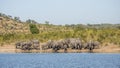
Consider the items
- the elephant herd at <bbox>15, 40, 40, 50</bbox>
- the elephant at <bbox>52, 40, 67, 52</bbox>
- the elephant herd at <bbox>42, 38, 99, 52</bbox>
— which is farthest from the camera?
the elephant herd at <bbox>15, 40, 40, 50</bbox>

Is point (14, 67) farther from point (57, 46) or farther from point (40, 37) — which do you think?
point (40, 37)

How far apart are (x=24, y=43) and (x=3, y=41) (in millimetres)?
26036

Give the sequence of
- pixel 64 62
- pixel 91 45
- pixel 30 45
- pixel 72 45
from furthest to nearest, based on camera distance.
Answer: pixel 30 45
pixel 72 45
pixel 91 45
pixel 64 62

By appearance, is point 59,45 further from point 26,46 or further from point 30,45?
point 26,46

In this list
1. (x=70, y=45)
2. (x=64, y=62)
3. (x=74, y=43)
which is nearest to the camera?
(x=64, y=62)

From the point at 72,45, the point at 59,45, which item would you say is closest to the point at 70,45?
the point at 72,45

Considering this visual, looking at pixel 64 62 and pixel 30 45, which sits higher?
pixel 64 62

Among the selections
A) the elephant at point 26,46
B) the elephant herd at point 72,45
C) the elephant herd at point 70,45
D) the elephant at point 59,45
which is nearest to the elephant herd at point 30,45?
the elephant at point 26,46

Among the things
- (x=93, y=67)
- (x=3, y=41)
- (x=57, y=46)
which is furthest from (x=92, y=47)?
(x=93, y=67)

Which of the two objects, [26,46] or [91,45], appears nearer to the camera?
[91,45]

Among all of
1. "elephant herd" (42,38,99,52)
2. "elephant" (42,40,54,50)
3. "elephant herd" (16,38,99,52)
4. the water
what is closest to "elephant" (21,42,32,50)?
"elephant" (42,40,54,50)

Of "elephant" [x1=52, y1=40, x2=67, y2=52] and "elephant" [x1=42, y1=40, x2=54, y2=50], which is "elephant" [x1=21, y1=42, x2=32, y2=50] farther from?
"elephant" [x1=52, y1=40, x2=67, y2=52]

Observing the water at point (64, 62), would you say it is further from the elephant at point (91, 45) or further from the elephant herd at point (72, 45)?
the elephant at point (91, 45)

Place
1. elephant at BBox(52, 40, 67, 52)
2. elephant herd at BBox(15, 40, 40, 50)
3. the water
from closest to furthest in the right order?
the water
elephant at BBox(52, 40, 67, 52)
elephant herd at BBox(15, 40, 40, 50)
